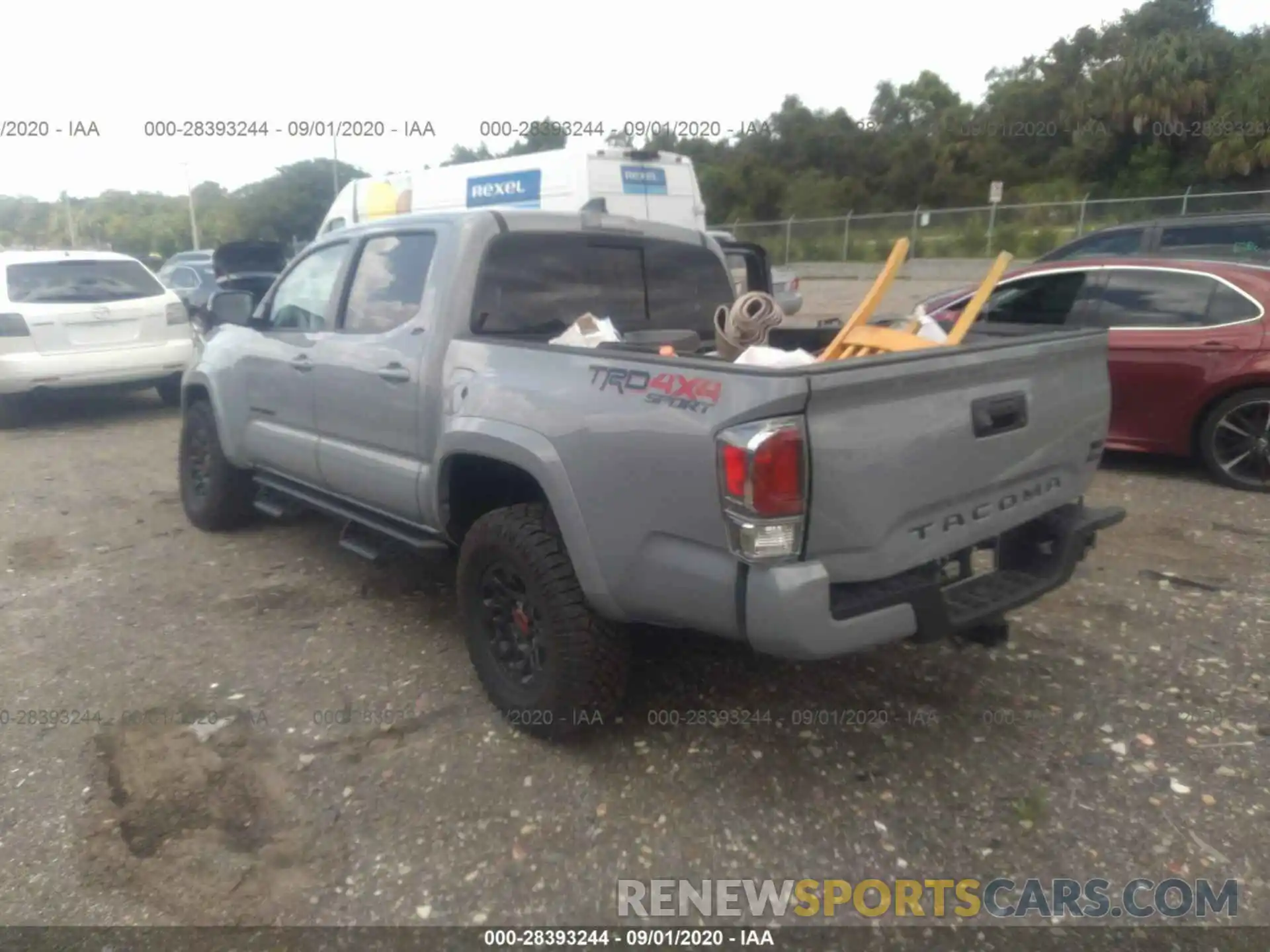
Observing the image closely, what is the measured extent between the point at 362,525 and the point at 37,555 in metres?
2.44

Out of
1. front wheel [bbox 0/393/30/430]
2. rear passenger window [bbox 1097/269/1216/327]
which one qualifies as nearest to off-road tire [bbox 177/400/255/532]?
front wheel [bbox 0/393/30/430]

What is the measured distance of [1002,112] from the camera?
3944 cm

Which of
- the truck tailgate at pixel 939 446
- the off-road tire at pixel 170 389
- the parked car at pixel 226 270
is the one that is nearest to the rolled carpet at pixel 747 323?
the truck tailgate at pixel 939 446

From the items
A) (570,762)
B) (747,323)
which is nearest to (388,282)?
(747,323)

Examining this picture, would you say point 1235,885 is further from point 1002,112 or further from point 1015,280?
point 1002,112

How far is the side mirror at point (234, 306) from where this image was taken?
214 inches

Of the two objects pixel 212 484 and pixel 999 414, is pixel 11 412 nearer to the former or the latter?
pixel 212 484

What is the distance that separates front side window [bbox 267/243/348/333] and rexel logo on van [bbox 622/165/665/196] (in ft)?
20.9

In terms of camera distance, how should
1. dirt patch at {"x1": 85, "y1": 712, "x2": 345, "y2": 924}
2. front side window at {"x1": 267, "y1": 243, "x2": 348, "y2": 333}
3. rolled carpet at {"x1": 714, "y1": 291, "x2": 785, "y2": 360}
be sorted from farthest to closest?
front side window at {"x1": 267, "y1": 243, "x2": 348, "y2": 333}, rolled carpet at {"x1": 714, "y1": 291, "x2": 785, "y2": 360}, dirt patch at {"x1": 85, "y1": 712, "x2": 345, "y2": 924}

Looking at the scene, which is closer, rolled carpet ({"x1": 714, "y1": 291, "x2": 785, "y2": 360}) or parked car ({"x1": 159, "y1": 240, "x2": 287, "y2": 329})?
rolled carpet ({"x1": 714, "y1": 291, "x2": 785, "y2": 360})

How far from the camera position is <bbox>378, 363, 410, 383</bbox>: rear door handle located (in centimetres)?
392

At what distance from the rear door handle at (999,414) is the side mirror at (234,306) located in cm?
402

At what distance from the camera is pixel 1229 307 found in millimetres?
6227

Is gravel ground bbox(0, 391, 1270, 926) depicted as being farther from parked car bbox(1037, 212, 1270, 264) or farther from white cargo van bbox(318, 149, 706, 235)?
white cargo van bbox(318, 149, 706, 235)
